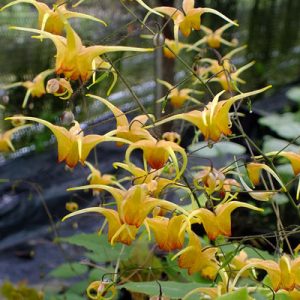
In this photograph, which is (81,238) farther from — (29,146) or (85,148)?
(29,146)

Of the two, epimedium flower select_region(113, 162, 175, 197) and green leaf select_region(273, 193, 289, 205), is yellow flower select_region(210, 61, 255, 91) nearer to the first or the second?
epimedium flower select_region(113, 162, 175, 197)

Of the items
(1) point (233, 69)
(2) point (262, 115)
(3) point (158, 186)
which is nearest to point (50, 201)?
(2) point (262, 115)

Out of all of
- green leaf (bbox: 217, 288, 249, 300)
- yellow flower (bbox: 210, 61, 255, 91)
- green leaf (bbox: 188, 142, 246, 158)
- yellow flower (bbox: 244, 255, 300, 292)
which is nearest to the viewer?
green leaf (bbox: 217, 288, 249, 300)

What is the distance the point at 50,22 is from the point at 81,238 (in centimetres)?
56

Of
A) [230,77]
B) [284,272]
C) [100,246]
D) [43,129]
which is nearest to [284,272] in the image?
[284,272]

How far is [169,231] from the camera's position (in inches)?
30.1

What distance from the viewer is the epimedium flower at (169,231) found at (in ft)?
2.49

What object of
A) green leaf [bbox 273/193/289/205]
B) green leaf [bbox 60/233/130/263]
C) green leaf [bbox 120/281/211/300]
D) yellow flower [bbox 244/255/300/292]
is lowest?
green leaf [bbox 273/193/289/205]

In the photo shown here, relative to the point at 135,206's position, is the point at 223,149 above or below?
below

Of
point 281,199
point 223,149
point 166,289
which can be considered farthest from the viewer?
point 223,149

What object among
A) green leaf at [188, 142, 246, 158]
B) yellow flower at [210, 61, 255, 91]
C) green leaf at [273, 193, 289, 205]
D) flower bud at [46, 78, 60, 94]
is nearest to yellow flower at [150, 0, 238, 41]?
yellow flower at [210, 61, 255, 91]

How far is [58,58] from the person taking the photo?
78 cm

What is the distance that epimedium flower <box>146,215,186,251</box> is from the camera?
0.76 metres

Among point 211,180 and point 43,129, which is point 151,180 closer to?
point 211,180
